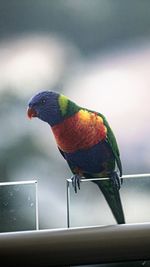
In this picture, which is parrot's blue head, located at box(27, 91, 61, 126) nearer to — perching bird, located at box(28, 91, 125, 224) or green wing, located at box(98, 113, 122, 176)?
perching bird, located at box(28, 91, 125, 224)

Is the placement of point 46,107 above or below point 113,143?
above

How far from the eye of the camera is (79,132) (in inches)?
59.9

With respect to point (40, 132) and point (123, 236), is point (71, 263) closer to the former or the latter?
point (123, 236)

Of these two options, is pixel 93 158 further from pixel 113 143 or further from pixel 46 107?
pixel 46 107

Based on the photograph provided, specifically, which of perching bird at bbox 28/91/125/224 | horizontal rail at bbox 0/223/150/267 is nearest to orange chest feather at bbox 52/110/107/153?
perching bird at bbox 28/91/125/224

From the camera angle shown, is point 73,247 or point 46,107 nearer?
point 73,247

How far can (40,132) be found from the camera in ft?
5.06

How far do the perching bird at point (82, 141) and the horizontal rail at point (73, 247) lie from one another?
0.25 m

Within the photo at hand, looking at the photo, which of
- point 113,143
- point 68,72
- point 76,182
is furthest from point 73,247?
point 68,72

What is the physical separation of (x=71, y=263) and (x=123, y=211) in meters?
0.36

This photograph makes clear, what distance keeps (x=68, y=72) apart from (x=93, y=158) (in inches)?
13.3

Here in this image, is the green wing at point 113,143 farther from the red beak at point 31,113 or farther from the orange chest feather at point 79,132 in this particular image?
the red beak at point 31,113

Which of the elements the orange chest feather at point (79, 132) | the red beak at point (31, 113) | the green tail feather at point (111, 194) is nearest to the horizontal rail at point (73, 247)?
the green tail feather at point (111, 194)

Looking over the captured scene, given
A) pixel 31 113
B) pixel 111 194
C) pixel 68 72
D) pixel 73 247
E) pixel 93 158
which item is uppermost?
pixel 68 72
